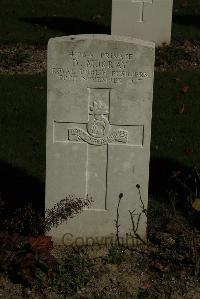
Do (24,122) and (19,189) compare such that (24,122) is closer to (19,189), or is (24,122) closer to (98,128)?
(19,189)

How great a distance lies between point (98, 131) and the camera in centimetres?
589

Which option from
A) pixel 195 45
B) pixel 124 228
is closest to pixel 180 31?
pixel 195 45

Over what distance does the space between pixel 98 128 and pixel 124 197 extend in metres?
0.69

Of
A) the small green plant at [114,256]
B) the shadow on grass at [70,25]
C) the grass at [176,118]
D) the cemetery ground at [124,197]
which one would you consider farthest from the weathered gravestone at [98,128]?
the shadow on grass at [70,25]

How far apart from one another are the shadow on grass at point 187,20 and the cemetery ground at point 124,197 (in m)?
0.90

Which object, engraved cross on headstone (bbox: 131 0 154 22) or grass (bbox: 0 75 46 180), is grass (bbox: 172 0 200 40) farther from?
grass (bbox: 0 75 46 180)

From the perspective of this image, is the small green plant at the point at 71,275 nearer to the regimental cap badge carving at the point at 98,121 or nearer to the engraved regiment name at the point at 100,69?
the regimental cap badge carving at the point at 98,121

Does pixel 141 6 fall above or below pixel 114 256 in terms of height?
above

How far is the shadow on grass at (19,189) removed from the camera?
6.86 meters

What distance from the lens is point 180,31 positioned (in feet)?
45.7

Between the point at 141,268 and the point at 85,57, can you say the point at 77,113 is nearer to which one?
the point at 85,57

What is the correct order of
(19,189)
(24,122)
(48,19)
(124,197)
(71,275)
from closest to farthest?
(71,275) → (124,197) → (19,189) → (24,122) → (48,19)

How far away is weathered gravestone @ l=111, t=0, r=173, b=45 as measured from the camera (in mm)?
12336

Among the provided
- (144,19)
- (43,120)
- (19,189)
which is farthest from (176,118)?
(144,19)
